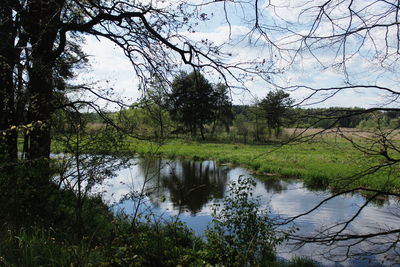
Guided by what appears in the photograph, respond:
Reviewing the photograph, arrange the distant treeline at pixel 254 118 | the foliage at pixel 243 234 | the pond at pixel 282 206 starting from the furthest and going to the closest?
the pond at pixel 282 206 → the foliage at pixel 243 234 → the distant treeline at pixel 254 118

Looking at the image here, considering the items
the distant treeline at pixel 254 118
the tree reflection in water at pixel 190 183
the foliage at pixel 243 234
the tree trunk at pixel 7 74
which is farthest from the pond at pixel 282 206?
the tree trunk at pixel 7 74

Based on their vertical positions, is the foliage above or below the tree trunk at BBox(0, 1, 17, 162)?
below

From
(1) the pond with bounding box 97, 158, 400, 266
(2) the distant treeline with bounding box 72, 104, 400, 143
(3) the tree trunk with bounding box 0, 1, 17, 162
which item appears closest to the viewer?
(2) the distant treeline with bounding box 72, 104, 400, 143

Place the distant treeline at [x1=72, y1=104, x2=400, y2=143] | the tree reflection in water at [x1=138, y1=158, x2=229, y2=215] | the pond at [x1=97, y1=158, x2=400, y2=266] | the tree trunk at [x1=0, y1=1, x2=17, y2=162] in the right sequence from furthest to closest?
the tree reflection in water at [x1=138, y1=158, x2=229, y2=215] < the pond at [x1=97, y1=158, x2=400, y2=266] < the tree trunk at [x1=0, y1=1, x2=17, y2=162] < the distant treeline at [x1=72, y1=104, x2=400, y2=143]

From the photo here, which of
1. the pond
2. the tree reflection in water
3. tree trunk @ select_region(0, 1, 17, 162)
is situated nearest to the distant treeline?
the pond

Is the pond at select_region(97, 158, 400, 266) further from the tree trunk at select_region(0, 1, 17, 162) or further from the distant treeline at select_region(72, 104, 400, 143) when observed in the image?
the tree trunk at select_region(0, 1, 17, 162)

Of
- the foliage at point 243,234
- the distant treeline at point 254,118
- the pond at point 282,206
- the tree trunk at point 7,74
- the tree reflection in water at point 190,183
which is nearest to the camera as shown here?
the distant treeline at point 254,118

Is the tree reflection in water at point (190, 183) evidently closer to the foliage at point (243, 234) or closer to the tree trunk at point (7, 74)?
the foliage at point (243, 234)

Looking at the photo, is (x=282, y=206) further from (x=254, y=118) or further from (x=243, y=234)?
(x=243, y=234)

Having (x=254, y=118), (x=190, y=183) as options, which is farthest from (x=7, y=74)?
(x=190, y=183)

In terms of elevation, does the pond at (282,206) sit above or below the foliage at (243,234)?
below

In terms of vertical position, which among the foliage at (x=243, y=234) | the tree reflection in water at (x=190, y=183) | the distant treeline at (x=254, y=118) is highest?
the distant treeline at (x=254, y=118)

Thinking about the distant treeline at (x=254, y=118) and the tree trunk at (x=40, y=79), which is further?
the tree trunk at (x=40, y=79)

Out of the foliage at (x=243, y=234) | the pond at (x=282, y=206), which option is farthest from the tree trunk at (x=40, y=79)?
the foliage at (x=243, y=234)
